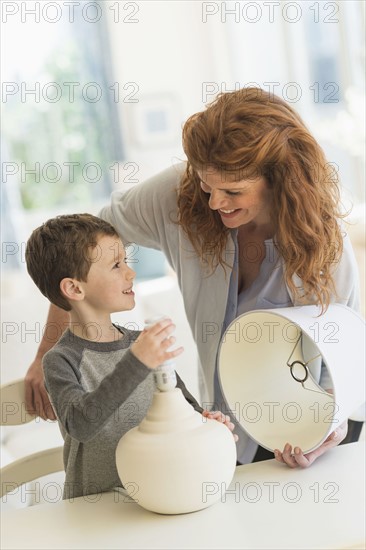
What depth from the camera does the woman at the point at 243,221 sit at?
1.24 meters

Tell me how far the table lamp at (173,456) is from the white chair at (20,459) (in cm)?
48

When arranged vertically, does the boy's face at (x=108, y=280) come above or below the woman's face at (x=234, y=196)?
below

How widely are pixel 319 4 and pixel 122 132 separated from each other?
168 cm

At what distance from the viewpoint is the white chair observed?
1.42m

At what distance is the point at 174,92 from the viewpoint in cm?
529

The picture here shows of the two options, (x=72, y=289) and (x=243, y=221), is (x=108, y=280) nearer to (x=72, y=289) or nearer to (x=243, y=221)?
(x=72, y=289)

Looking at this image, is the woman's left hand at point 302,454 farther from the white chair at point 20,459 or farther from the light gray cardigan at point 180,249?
the white chair at point 20,459

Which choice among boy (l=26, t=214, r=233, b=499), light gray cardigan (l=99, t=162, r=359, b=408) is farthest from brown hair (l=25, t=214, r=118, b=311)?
light gray cardigan (l=99, t=162, r=359, b=408)

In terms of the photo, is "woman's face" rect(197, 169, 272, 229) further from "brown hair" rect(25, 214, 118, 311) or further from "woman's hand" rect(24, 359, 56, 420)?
"woman's hand" rect(24, 359, 56, 420)

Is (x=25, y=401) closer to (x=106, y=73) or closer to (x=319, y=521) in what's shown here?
(x=319, y=521)

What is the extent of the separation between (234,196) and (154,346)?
393 mm

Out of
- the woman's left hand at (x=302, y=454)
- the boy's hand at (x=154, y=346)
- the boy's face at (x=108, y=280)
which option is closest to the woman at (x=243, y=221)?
the woman's left hand at (x=302, y=454)

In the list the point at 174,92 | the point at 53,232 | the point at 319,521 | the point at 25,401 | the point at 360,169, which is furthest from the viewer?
the point at 174,92

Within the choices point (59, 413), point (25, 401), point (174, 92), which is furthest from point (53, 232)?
point (174, 92)
